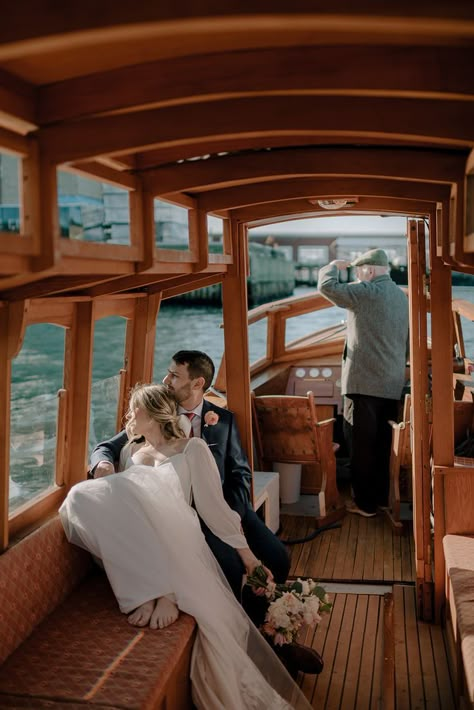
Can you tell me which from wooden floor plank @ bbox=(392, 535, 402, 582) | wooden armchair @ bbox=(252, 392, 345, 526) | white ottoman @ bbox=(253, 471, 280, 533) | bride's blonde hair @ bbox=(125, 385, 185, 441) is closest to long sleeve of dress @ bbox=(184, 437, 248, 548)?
bride's blonde hair @ bbox=(125, 385, 185, 441)

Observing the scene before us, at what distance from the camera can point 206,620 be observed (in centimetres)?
307

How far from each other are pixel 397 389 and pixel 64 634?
10.3ft

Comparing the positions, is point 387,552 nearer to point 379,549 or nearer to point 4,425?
point 379,549

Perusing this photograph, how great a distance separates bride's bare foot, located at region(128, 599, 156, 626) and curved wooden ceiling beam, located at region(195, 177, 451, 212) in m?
1.84

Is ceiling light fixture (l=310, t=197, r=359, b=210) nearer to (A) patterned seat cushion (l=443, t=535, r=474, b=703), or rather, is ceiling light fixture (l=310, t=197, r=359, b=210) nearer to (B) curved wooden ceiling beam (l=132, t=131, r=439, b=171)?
(B) curved wooden ceiling beam (l=132, t=131, r=439, b=171)

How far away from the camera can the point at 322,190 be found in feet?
11.6

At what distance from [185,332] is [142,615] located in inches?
814

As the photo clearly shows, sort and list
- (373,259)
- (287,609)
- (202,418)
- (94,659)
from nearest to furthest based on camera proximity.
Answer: (94,659), (287,609), (202,418), (373,259)

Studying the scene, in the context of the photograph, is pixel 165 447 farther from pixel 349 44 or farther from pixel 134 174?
pixel 349 44

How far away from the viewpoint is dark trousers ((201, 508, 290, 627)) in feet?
11.6

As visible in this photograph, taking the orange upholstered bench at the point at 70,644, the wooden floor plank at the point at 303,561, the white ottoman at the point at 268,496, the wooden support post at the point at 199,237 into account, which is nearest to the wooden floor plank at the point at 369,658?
the wooden floor plank at the point at 303,561

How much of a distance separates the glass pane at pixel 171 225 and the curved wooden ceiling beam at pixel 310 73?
152cm

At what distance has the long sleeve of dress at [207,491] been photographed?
344 cm

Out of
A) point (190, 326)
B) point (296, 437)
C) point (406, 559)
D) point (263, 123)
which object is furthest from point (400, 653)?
point (190, 326)
